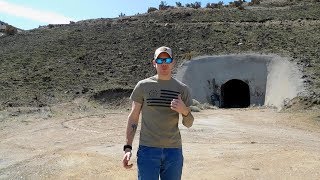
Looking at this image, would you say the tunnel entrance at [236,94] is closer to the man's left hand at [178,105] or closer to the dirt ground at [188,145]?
the dirt ground at [188,145]

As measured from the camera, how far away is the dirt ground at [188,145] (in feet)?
32.3

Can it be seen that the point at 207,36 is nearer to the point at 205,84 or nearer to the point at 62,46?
the point at 205,84

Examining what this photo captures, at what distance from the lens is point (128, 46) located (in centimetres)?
3161

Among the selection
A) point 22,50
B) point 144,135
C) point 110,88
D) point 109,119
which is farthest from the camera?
point 22,50

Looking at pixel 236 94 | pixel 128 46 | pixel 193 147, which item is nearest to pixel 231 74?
pixel 236 94

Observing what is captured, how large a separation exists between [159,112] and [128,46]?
26.8 m

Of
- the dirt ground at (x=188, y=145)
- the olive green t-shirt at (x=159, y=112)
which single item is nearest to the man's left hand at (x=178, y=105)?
the olive green t-shirt at (x=159, y=112)

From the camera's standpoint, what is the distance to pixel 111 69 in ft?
91.8

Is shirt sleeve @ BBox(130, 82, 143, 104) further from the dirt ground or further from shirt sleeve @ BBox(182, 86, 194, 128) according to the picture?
the dirt ground

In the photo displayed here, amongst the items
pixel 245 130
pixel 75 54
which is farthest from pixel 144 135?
pixel 75 54

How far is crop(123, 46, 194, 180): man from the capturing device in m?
4.99

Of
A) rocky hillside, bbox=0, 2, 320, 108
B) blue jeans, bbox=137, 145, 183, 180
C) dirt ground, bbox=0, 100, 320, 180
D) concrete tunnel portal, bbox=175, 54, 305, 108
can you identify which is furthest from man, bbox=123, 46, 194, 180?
concrete tunnel portal, bbox=175, 54, 305, 108

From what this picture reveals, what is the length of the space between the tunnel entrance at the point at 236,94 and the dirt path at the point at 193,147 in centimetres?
1021

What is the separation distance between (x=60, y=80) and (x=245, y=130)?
13597 millimetres
